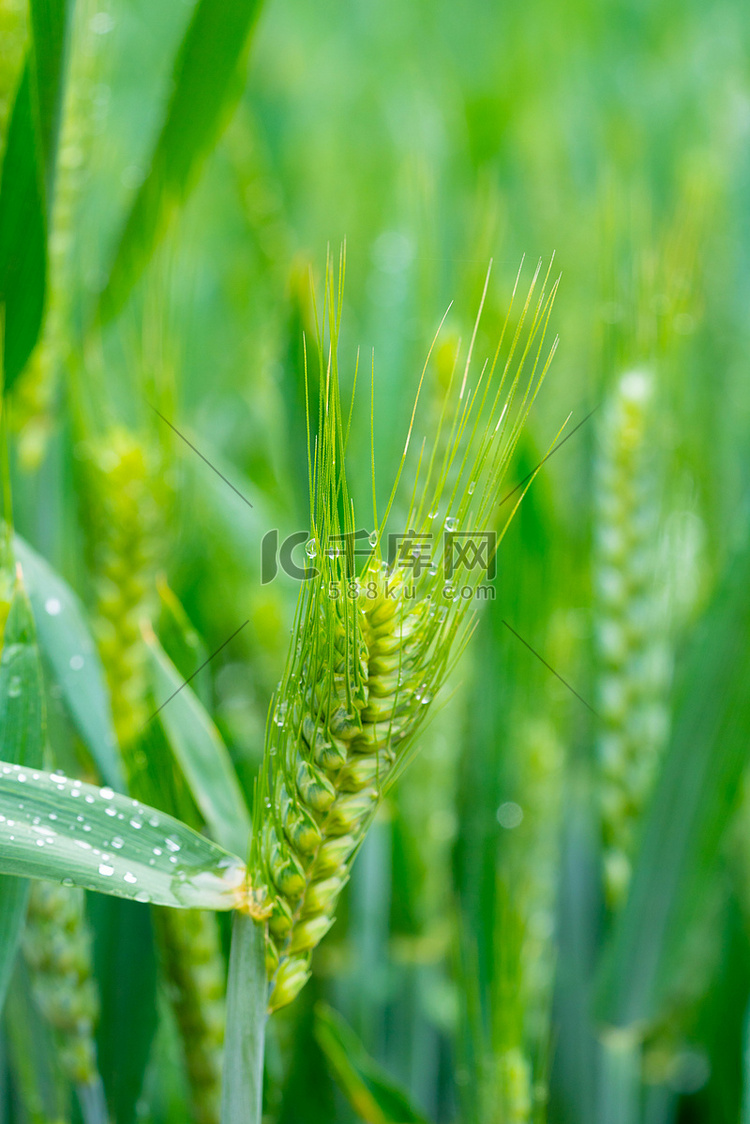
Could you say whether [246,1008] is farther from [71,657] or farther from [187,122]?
[187,122]

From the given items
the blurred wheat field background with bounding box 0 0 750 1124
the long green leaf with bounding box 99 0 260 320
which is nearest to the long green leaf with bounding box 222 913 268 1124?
the blurred wheat field background with bounding box 0 0 750 1124

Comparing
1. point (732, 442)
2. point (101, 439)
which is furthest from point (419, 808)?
point (732, 442)

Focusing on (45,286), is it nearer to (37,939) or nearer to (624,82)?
(37,939)

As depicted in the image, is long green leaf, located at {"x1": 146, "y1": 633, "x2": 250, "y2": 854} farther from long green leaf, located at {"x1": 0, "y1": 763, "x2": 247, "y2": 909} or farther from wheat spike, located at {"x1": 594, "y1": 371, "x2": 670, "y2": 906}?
wheat spike, located at {"x1": 594, "y1": 371, "x2": 670, "y2": 906}

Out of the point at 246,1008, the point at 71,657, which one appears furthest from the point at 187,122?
the point at 246,1008

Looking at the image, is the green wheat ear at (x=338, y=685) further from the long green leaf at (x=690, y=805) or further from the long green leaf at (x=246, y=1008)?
the long green leaf at (x=690, y=805)

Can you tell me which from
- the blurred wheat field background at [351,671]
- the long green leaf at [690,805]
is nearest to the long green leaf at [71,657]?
the blurred wheat field background at [351,671]
